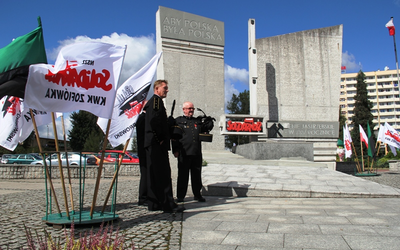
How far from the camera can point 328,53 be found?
60.7 feet

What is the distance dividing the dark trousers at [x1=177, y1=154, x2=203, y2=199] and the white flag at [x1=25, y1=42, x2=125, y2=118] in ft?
8.81

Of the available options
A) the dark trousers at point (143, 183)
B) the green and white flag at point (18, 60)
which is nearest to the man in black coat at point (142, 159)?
the dark trousers at point (143, 183)

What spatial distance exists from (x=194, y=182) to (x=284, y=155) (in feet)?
33.3

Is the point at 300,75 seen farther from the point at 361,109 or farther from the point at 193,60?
the point at 361,109

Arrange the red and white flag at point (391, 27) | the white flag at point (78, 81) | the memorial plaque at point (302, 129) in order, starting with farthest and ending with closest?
the red and white flag at point (391, 27), the memorial plaque at point (302, 129), the white flag at point (78, 81)

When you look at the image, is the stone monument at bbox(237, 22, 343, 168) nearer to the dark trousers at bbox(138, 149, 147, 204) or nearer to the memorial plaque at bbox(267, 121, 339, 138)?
the memorial plaque at bbox(267, 121, 339, 138)

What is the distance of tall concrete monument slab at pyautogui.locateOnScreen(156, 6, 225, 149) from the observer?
68.9ft

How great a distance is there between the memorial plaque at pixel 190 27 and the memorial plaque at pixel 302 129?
27.1 ft

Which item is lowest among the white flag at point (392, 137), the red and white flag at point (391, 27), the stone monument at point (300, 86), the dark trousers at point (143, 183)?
the dark trousers at point (143, 183)

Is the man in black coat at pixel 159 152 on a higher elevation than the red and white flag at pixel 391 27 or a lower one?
lower

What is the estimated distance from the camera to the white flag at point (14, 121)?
13.9 feet

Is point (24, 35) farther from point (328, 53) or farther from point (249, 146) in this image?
point (328, 53)

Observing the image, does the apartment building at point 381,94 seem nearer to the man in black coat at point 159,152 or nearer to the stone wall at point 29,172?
the stone wall at point 29,172

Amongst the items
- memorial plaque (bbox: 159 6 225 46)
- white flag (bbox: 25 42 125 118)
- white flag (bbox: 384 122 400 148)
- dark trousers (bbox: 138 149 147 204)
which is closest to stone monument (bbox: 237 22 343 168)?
white flag (bbox: 384 122 400 148)
